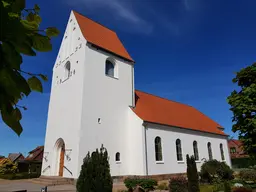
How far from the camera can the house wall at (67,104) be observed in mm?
16578

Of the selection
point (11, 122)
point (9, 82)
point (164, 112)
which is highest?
point (164, 112)

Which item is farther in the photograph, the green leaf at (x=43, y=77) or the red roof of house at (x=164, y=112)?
the red roof of house at (x=164, y=112)

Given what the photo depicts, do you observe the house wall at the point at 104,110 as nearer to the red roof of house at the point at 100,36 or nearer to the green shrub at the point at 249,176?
the red roof of house at the point at 100,36

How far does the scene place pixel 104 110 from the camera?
59.8ft

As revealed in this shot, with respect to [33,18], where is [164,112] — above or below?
above

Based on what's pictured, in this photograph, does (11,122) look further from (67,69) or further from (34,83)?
(67,69)

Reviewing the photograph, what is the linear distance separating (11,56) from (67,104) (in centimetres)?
1862

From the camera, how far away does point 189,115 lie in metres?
28.1

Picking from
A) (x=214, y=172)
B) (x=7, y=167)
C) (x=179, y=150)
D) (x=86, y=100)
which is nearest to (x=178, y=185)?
(x=214, y=172)

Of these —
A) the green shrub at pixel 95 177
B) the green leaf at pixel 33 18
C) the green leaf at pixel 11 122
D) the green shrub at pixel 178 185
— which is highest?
the green leaf at pixel 33 18

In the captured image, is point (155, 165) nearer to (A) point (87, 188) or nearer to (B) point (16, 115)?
(A) point (87, 188)

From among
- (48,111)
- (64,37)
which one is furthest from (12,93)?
(64,37)

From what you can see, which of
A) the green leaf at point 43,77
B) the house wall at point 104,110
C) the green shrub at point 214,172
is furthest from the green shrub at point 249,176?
the green leaf at point 43,77

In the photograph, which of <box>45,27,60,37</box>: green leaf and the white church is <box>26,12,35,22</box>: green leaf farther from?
the white church
